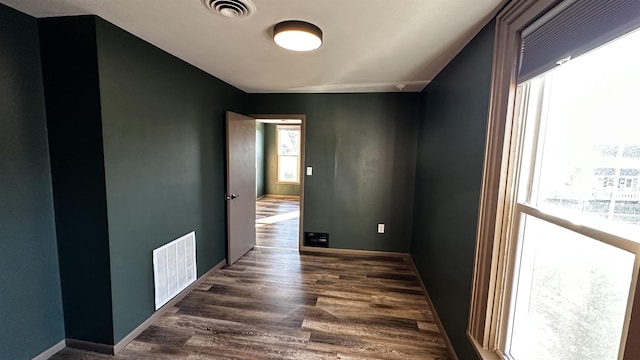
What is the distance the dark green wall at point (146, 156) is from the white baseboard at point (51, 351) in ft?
1.35

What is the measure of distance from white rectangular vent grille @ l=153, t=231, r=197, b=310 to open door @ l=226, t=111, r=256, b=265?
0.64 m

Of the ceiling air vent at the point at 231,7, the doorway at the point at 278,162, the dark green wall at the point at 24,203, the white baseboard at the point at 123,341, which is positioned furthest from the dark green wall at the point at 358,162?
the doorway at the point at 278,162

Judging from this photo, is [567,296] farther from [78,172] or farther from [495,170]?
[78,172]

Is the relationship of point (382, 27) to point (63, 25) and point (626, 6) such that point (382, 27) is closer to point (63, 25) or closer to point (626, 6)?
point (626, 6)

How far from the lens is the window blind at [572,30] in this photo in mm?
788

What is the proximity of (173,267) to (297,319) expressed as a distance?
1230mm

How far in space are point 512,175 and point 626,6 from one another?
74 cm

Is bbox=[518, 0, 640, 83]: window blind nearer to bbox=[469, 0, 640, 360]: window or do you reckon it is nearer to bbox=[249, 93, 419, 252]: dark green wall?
bbox=[469, 0, 640, 360]: window

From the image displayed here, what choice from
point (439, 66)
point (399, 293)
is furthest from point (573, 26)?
point (399, 293)

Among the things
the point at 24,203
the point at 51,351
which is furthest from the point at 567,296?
the point at 51,351

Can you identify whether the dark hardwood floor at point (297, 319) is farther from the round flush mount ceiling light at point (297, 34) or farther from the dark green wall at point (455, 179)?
the round flush mount ceiling light at point (297, 34)

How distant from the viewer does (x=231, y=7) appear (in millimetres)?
1396

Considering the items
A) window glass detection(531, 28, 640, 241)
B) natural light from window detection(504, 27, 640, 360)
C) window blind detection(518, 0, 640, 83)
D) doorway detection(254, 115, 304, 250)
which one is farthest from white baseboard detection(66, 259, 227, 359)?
doorway detection(254, 115, 304, 250)

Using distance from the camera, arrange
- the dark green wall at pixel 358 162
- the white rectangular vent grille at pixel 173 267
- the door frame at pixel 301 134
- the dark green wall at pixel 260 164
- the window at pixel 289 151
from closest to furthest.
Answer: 1. the white rectangular vent grille at pixel 173 267
2. the dark green wall at pixel 358 162
3. the door frame at pixel 301 134
4. the dark green wall at pixel 260 164
5. the window at pixel 289 151
